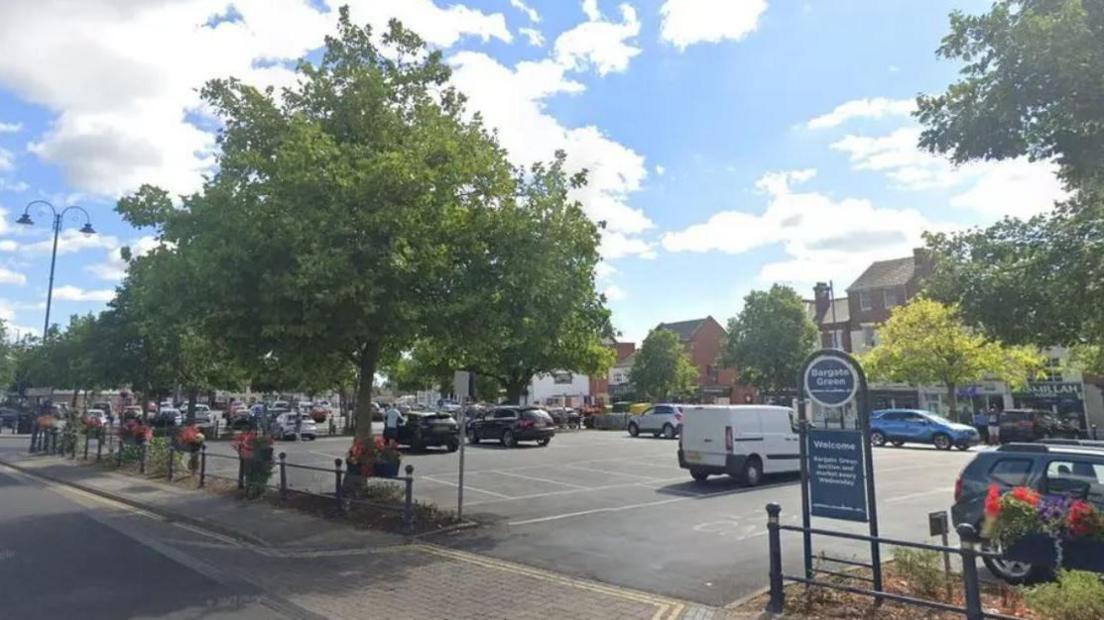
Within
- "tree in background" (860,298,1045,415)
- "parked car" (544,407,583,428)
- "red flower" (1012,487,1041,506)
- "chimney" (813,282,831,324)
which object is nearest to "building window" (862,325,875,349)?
"chimney" (813,282,831,324)

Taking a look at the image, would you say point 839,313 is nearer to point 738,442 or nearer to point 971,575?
point 738,442

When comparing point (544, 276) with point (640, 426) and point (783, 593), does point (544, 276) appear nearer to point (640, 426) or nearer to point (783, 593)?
point (783, 593)

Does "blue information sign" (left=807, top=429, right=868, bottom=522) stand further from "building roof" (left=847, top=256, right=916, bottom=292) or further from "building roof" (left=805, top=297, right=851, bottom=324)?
"building roof" (left=805, top=297, right=851, bottom=324)

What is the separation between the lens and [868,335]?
55188 mm

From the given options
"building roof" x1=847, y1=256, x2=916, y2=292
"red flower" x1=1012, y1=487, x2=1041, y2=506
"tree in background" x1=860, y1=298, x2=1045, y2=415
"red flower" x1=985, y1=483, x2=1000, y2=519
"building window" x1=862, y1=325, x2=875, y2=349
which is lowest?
"red flower" x1=985, y1=483, x2=1000, y2=519

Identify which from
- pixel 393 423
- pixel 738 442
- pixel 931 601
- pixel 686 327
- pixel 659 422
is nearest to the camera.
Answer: pixel 931 601

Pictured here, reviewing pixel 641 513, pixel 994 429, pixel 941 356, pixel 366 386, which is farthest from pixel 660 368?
pixel 366 386

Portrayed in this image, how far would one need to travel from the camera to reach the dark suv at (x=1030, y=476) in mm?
8367

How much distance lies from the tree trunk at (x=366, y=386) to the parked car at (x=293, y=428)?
25308 mm

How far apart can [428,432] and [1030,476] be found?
2229cm

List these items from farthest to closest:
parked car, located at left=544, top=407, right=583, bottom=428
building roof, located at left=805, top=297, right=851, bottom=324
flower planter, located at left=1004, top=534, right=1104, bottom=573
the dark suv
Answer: building roof, located at left=805, top=297, right=851, bottom=324, parked car, located at left=544, top=407, right=583, bottom=428, the dark suv, flower planter, located at left=1004, top=534, right=1104, bottom=573

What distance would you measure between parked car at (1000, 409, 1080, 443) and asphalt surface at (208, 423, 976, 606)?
1205 cm

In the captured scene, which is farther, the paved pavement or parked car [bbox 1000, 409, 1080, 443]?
parked car [bbox 1000, 409, 1080, 443]

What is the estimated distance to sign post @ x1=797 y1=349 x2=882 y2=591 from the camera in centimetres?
731
